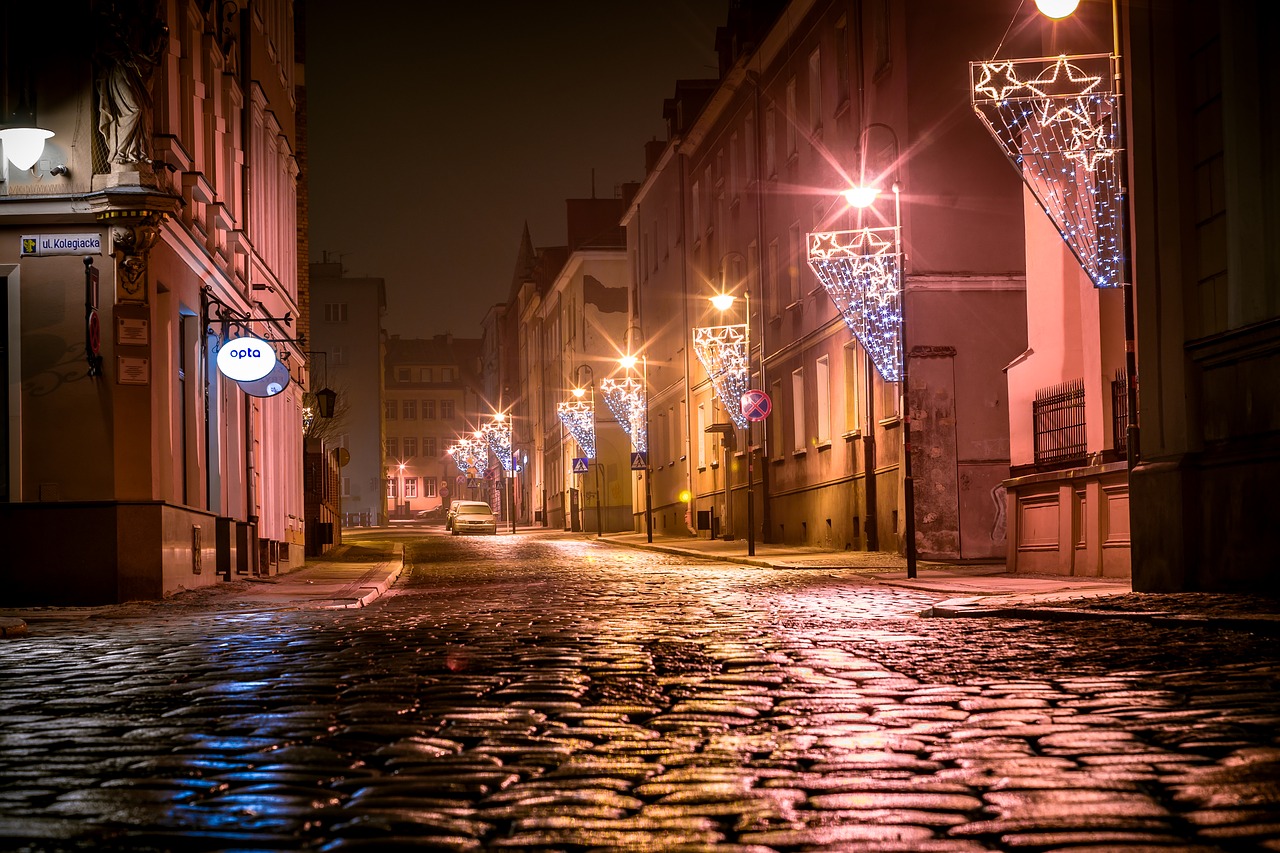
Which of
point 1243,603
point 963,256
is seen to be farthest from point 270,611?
point 963,256

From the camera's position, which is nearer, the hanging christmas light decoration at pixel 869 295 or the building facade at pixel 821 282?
the hanging christmas light decoration at pixel 869 295

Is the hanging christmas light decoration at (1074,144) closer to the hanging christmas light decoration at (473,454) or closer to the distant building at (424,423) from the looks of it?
the hanging christmas light decoration at (473,454)

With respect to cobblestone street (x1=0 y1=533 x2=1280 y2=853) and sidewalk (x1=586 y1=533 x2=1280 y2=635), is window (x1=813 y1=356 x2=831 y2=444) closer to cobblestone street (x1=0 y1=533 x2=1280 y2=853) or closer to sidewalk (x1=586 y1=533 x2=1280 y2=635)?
sidewalk (x1=586 y1=533 x2=1280 y2=635)

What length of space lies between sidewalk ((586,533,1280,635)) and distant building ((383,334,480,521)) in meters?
131

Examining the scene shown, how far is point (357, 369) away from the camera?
407 feet

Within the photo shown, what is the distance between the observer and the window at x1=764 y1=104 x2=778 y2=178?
39.1 meters

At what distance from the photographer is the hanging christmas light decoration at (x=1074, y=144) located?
719 inches

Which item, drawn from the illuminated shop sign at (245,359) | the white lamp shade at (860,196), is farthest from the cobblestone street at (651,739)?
the illuminated shop sign at (245,359)

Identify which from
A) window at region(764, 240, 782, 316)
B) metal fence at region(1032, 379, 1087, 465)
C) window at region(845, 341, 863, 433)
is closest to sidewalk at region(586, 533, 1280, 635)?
metal fence at region(1032, 379, 1087, 465)

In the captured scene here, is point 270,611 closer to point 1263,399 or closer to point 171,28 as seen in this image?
point 171,28

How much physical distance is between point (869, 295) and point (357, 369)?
9955 cm

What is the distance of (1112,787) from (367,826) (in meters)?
2.54

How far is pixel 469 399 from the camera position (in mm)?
159875

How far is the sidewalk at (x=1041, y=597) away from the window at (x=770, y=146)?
13036mm
